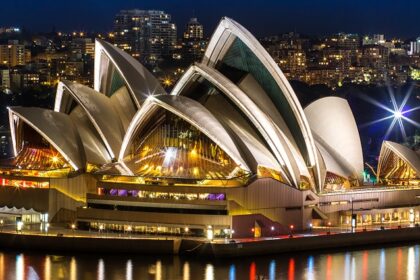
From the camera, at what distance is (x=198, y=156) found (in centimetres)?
4791

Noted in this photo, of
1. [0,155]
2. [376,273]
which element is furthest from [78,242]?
[0,155]

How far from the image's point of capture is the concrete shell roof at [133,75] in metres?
51.5

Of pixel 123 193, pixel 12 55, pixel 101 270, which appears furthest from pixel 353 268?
pixel 12 55

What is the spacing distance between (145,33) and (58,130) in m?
132

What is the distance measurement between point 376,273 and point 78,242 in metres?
11.5

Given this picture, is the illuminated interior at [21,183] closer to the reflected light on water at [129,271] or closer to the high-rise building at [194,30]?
the reflected light on water at [129,271]

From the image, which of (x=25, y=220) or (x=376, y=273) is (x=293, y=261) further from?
(x=25, y=220)

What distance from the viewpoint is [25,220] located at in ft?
161

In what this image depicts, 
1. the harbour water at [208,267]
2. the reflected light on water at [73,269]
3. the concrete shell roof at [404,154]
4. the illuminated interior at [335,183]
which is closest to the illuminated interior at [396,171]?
the concrete shell roof at [404,154]

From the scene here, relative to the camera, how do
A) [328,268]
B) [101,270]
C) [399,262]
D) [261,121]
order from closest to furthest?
1. [101,270]
2. [328,268]
3. [399,262]
4. [261,121]

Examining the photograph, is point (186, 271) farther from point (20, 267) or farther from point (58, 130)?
point (58, 130)

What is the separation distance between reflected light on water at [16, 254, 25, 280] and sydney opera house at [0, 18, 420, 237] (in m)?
4.78

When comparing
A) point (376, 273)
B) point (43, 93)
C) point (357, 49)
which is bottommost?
point (376, 273)

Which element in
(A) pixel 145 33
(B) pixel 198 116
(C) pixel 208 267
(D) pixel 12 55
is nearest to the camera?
(C) pixel 208 267
